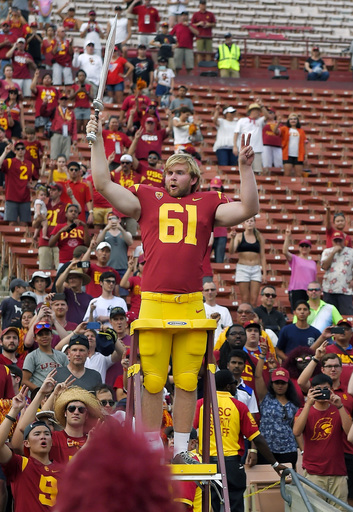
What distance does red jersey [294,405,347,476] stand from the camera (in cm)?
807

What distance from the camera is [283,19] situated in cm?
2827

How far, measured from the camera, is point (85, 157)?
56.4 feet

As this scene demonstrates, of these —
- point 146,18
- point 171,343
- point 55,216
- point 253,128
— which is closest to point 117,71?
point 146,18

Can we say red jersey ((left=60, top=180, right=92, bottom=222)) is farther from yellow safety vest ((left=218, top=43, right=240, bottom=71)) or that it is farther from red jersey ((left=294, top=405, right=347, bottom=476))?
yellow safety vest ((left=218, top=43, right=240, bottom=71))

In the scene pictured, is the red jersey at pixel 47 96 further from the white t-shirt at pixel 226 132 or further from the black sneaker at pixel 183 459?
the black sneaker at pixel 183 459

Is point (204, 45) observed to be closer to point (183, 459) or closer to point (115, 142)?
point (115, 142)

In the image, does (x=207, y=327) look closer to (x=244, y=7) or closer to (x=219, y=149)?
(x=219, y=149)

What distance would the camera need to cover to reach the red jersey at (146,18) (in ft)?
72.2

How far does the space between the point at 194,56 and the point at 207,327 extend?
19.1 meters

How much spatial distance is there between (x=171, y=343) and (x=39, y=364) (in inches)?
143

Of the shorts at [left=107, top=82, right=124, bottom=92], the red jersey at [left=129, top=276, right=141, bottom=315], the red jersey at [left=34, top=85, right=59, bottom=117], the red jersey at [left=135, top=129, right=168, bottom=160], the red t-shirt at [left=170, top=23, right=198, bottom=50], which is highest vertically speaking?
the red t-shirt at [left=170, top=23, right=198, bottom=50]

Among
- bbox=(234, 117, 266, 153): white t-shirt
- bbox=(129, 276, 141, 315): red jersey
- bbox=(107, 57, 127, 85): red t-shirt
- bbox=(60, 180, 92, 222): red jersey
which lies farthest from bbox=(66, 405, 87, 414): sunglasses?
bbox=(107, 57, 127, 85): red t-shirt

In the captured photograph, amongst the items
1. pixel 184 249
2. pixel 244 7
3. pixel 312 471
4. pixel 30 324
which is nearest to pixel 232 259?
pixel 30 324

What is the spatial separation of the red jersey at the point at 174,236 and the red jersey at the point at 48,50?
1526 centimetres
